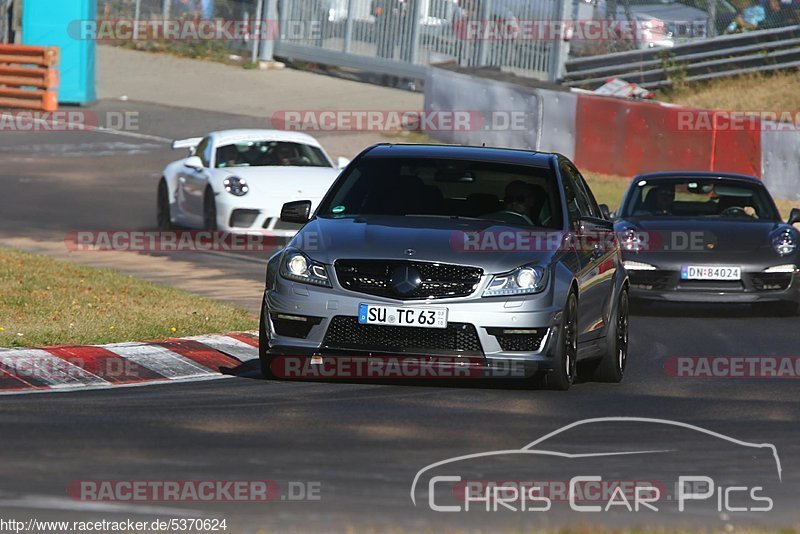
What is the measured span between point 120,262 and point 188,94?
21.9 meters

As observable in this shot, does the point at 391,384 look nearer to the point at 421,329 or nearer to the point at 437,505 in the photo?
the point at 421,329

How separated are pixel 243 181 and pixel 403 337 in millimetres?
9710

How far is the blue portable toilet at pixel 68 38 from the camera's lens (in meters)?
36.1

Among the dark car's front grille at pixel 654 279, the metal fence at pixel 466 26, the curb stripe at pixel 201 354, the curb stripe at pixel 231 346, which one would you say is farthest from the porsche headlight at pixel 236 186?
the metal fence at pixel 466 26

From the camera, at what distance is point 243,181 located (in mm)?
18859

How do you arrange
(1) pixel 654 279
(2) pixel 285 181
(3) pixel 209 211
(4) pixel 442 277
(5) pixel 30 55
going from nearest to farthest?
(4) pixel 442 277 → (1) pixel 654 279 → (2) pixel 285 181 → (3) pixel 209 211 → (5) pixel 30 55

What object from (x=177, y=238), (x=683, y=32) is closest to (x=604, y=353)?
(x=177, y=238)

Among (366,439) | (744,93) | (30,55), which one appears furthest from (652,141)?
(366,439)

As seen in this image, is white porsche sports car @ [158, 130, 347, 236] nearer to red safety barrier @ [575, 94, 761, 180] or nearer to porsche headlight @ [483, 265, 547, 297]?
red safety barrier @ [575, 94, 761, 180]

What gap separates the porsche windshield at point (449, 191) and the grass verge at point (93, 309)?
180cm

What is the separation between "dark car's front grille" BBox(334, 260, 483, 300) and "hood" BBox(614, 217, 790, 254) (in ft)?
19.5

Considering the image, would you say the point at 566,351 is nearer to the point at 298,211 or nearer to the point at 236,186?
the point at 298,211

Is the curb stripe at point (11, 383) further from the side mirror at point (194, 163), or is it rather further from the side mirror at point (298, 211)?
the side mirror at point (194, 163)

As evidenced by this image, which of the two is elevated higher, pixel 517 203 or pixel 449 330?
pixel 517 203
